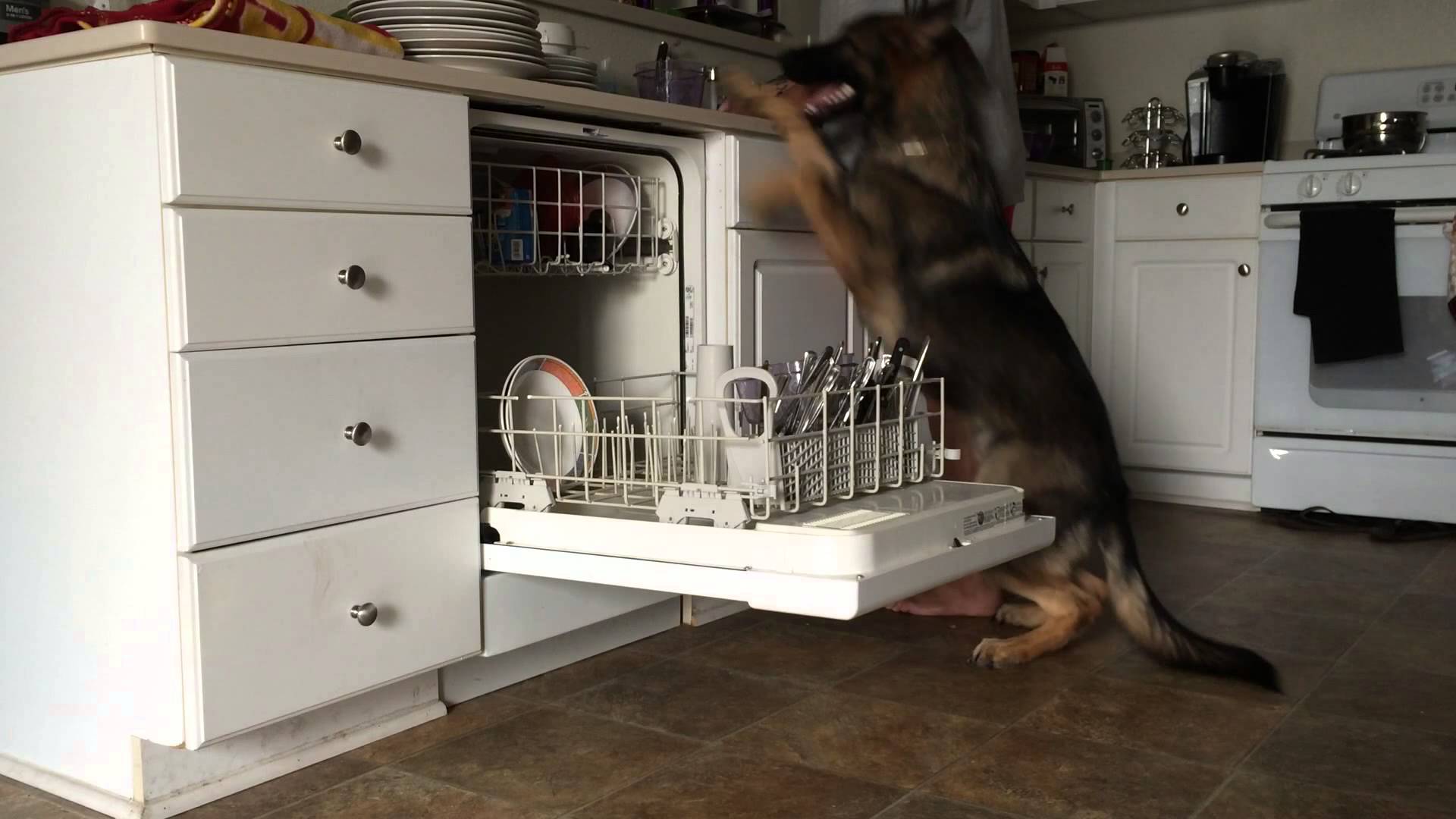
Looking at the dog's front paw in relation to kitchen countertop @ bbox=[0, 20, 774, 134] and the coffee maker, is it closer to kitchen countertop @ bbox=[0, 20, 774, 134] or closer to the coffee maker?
kitchen countertop @ bbox=[0, 20, 774, 134]

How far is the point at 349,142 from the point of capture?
5.32ft

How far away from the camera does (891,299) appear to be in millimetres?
2434

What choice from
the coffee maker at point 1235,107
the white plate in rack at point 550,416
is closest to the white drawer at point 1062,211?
the coffee maker at point 1235,107

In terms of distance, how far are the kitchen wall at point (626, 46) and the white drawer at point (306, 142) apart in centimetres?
70

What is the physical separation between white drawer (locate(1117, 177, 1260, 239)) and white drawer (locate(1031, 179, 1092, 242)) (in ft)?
0.39

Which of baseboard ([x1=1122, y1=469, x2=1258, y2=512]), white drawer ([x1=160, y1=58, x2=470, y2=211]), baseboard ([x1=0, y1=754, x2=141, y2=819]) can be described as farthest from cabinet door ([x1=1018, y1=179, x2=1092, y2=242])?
baseboard ([x1=0, y1=754, x2=141, y2=819])

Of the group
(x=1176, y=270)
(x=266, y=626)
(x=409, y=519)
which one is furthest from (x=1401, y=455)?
(x=266, y=626)

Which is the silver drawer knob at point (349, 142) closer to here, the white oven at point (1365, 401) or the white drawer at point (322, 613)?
the white drawer at point (322, 613)

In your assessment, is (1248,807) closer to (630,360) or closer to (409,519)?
(409,519)

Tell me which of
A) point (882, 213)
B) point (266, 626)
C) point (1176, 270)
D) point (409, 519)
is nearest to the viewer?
point (266, 626)

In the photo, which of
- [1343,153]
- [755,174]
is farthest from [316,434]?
[1343,153]

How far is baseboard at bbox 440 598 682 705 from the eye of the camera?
200cm

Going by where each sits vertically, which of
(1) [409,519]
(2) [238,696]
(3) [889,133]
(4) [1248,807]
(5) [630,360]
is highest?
(3) [889,133]

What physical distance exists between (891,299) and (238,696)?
4.56 feet
